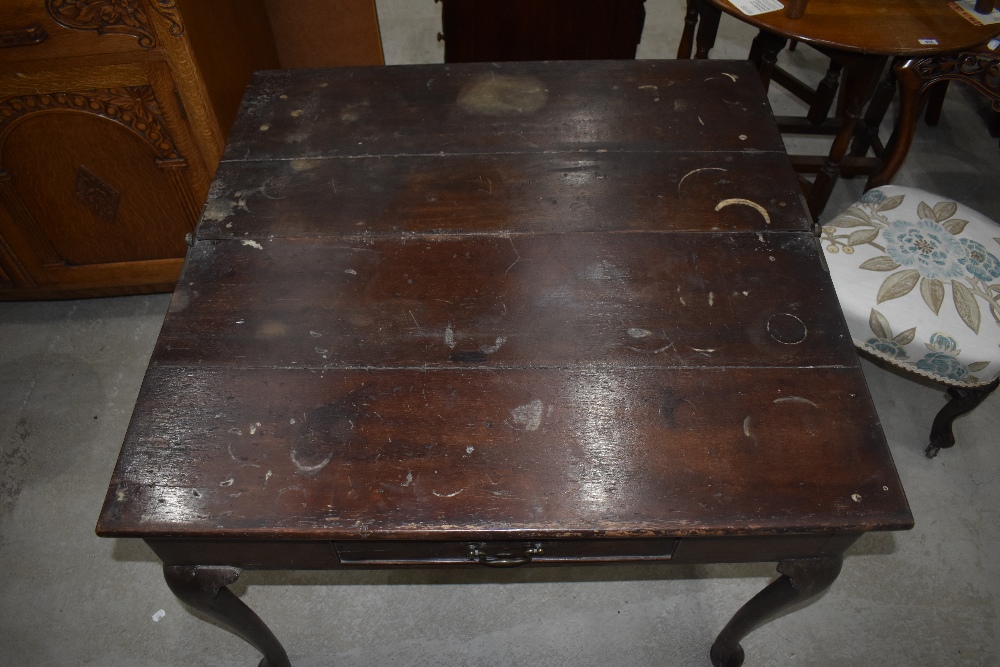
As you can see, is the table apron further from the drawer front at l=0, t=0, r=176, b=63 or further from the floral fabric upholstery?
the drawer front at l=0, t=0, r=176, b=63

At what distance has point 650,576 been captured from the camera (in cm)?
174

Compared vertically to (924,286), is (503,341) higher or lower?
higher

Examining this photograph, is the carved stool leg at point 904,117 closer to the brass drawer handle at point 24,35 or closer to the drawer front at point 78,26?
the drawer front at point 78,26

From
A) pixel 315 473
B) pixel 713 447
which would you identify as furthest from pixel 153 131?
pixel 713 447

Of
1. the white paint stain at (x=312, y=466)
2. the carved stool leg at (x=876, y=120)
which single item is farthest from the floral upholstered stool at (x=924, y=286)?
the white paint stain at (x=312, y=466)

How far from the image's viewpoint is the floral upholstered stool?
61.5 inches

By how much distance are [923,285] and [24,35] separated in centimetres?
207

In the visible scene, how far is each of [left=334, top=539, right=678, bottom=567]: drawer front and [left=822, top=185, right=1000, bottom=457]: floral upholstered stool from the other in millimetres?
830

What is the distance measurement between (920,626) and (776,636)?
34 centimetres

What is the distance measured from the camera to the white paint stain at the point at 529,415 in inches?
43.4

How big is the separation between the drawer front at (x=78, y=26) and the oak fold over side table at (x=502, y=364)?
29 centimetres

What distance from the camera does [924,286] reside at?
1606mm

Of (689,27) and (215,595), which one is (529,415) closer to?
(215,595)

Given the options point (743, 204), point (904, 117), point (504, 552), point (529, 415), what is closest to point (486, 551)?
point (504, 552)
